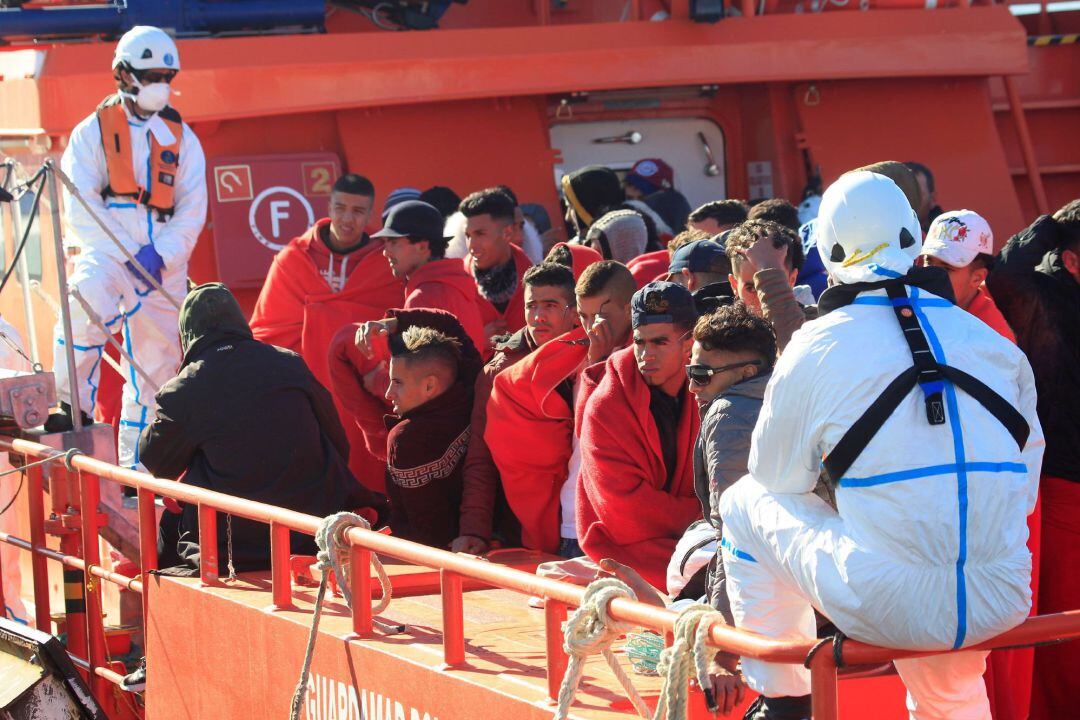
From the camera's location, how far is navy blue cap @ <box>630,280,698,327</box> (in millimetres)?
4273

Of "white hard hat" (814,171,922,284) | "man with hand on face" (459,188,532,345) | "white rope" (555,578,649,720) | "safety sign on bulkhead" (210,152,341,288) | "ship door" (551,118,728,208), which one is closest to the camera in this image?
"white hard hat" (814,171,922,284)

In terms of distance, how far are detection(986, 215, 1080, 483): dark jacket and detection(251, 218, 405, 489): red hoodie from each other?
9.79ft

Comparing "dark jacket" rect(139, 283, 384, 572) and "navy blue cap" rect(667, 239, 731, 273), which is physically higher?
"navy blue cap" rect(667, 239, 731, 273)

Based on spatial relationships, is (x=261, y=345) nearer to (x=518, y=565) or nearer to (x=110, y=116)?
(x=518, y=565)

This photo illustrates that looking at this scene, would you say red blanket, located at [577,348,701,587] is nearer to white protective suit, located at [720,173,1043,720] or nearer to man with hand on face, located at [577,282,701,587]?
man with hand on face, located at [577,282,701,587]

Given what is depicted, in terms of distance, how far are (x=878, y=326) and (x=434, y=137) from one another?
561 centimetres

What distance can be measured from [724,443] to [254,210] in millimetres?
4711

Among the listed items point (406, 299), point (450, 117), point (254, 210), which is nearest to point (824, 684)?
point (406, 299)

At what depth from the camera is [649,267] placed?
19.0 ft

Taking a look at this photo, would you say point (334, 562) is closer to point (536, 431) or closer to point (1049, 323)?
point (536, 431)

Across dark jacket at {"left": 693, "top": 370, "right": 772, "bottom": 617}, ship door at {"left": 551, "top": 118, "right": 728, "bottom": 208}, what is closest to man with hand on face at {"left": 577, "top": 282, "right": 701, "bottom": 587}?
dark jacket at {"left": 693, "top": 370, "right": 772, "bottom": 617}

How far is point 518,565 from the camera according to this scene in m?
4.93

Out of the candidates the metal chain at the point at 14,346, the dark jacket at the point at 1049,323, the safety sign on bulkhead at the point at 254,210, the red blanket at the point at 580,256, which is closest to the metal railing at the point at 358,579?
the metal chain at the point at 14,346

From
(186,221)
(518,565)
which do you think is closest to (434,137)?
(186,221)
